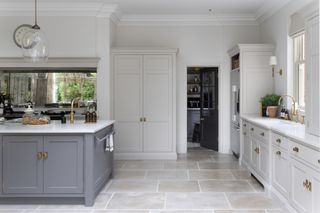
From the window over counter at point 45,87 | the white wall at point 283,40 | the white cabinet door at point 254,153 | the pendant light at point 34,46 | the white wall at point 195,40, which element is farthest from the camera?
the white wall at point 195,40

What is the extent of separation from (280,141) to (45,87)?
507 centimetres

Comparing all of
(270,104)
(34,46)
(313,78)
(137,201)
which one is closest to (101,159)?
(137,201)

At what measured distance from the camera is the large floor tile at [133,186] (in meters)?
4.72

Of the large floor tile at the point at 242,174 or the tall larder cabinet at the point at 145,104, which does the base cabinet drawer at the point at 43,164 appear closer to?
the large floor tile at the point at 242,174

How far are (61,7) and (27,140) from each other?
3.42 m

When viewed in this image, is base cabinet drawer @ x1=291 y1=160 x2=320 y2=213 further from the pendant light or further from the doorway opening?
the doorway opening

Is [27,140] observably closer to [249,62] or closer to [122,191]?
[122,191]

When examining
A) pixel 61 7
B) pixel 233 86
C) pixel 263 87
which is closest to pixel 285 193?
pixel 263 87

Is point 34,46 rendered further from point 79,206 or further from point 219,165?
point 219,165

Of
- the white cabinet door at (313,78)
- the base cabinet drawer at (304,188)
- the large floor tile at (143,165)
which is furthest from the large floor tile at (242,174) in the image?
the white cabinet door at (313,78)

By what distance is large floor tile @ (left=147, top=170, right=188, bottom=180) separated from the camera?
5449 millimetres

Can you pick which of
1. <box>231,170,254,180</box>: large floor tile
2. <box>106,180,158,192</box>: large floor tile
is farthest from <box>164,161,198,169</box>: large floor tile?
<box>106,180,158,192</box>: large floor tile

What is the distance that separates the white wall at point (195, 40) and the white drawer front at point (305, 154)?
415cm

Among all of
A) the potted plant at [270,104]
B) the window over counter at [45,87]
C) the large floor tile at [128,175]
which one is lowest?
the large floor tile at [128,175]
